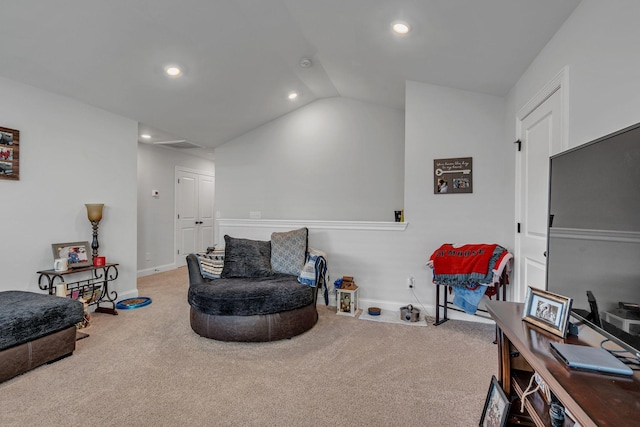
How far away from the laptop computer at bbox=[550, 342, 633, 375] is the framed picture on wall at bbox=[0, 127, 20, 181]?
13.8 feet

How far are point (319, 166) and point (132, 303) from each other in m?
3.11

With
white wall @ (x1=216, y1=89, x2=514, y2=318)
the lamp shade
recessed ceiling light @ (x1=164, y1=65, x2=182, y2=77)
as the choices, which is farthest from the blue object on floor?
recessed ceiling light @ (x1=164, y1=65, x2=182, y2=77)

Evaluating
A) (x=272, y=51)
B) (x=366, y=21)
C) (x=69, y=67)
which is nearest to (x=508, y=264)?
(x=366, y=21)

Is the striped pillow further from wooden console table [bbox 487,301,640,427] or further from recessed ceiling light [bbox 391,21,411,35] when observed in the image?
recessed ceiling light [bbox 391,21,411,35]

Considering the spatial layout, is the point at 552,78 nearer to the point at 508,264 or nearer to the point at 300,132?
the point at 508,264

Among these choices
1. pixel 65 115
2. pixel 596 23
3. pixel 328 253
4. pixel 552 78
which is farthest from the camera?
pixel 328 253

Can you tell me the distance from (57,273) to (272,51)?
121 inches

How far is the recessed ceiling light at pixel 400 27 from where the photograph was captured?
99.4 inches

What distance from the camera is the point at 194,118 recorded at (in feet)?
14.5

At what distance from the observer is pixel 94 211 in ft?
11.6

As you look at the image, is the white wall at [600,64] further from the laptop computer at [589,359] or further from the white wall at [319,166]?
the white wall at [319,166]

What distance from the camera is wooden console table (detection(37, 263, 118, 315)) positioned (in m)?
3.18

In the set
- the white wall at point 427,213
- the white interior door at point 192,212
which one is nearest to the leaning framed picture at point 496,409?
the white wall at point 427,213

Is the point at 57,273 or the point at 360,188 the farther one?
the point at 360,188
